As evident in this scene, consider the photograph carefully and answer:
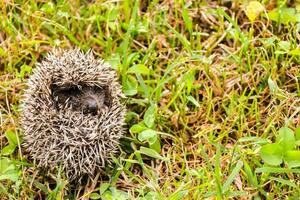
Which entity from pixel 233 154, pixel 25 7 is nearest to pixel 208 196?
pixel 233 154

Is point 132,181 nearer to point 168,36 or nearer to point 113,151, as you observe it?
point 113,151

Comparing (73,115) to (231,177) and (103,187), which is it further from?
(231,177)

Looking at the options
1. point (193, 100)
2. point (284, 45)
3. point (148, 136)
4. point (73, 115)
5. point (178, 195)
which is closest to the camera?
point (178, 195)

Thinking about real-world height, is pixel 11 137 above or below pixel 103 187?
above

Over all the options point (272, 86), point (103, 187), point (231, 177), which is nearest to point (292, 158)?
point (231, 177)

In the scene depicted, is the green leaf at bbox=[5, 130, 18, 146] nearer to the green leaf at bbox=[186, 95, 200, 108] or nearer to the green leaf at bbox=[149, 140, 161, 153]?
the green leaf at bbox=[149, 140, 161, 153]

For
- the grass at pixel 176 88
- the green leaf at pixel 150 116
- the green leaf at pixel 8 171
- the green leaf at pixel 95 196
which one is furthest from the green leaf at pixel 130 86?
the green leaf at pixel 8 171
